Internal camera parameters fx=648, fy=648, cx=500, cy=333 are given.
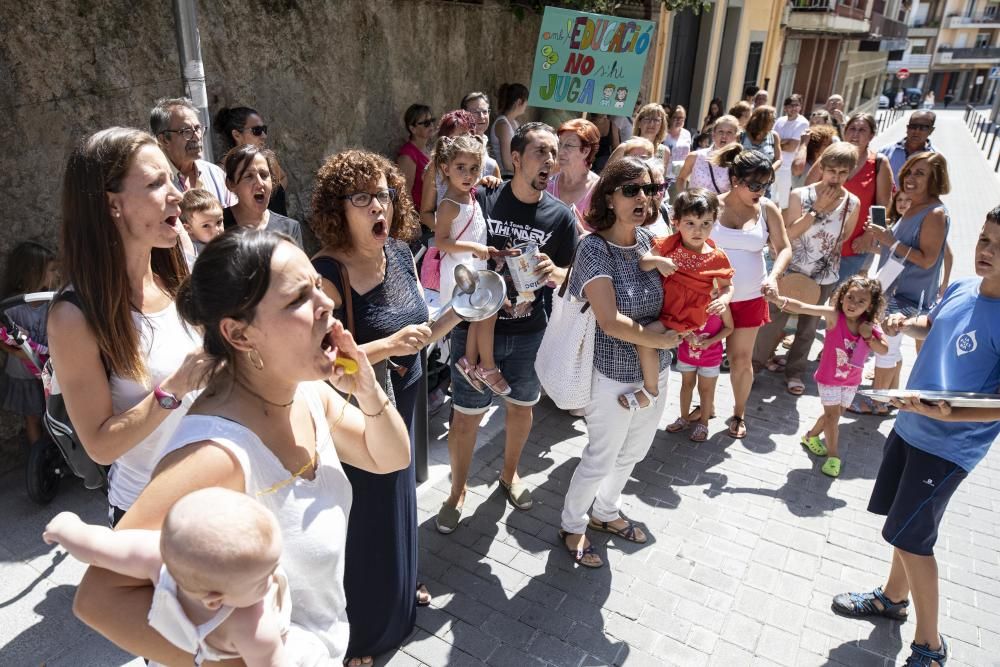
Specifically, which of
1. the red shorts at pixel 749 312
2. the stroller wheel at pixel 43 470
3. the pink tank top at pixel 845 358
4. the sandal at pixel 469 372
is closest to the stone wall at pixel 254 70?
the stroller wheel at pixel 43 470

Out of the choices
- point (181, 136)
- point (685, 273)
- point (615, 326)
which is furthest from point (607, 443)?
point (181, 136)

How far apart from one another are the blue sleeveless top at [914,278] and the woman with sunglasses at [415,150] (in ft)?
12.9

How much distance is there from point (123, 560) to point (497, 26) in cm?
804

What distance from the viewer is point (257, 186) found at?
3404 millimetres

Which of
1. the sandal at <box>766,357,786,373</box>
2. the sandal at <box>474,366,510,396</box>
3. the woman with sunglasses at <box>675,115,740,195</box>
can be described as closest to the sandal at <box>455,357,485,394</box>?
the sandal at <box>474,366,510,396</box>

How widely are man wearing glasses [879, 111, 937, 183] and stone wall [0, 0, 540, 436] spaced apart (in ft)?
15.2

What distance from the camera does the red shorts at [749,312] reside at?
4.48m

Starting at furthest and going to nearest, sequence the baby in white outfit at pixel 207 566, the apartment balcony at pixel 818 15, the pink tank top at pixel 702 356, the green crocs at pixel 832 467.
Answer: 1. the apartment balcony at pixel 818 15
2. the pink tank top at pixel 702 356
3. the green crocs at pixel 832 467
4. the baby in white outfit at pixel 207 566

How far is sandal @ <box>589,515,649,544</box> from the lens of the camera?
3598mm

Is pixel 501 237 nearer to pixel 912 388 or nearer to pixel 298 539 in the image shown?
pixel 912 388

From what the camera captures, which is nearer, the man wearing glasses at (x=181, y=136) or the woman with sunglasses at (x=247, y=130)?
the man wearing glasses at (x=181, y=136)

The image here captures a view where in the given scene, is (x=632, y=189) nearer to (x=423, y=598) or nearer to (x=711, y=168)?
(x=423, y=598)

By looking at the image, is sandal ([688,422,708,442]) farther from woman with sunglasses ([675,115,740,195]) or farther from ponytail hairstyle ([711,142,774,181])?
woman with sunglasses ([675,115,740,195])

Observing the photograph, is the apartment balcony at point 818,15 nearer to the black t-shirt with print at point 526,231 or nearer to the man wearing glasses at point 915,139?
the man wearing glasses at point 915,139
